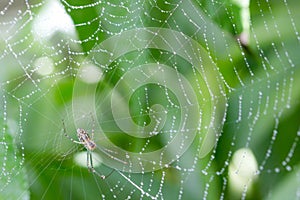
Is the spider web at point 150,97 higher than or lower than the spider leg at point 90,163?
higher

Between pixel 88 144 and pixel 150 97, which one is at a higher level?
pixel 150 97

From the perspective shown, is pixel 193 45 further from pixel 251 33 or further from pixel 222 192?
pixel 222 192

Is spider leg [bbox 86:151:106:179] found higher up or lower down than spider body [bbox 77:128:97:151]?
lower down

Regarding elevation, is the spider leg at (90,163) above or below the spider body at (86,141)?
below

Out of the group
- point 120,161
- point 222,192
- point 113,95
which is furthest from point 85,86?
point 222,192

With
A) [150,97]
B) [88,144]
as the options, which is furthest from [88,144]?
[150,97]

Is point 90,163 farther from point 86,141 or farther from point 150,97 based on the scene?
point 150,97

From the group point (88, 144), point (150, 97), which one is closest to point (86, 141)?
point (88, 144)

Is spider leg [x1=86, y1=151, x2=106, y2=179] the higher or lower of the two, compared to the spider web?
lower

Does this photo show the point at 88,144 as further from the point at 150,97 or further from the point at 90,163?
the point at 150,97
